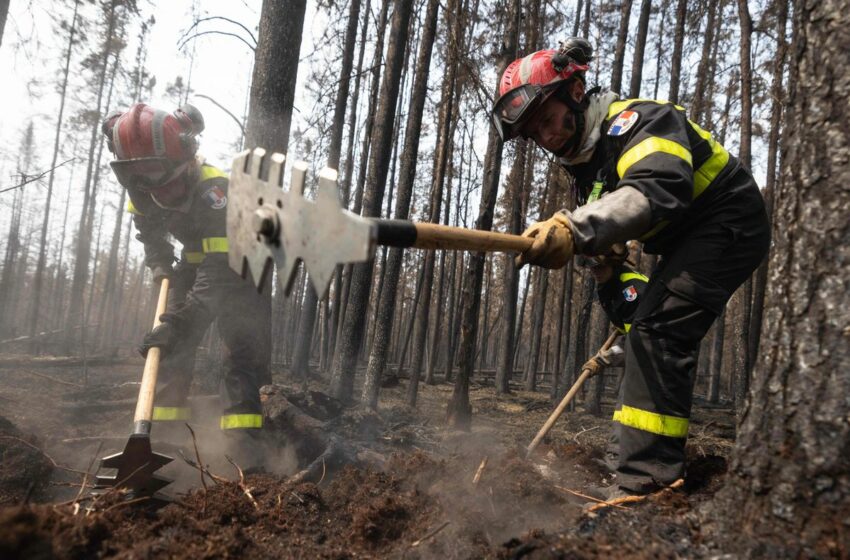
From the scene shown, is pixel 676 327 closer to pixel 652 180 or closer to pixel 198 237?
pixel 652 180

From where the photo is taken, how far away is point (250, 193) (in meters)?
2.03

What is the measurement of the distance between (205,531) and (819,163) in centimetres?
241

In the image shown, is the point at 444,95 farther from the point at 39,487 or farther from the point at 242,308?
the point at 39,487

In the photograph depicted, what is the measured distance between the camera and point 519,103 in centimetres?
267

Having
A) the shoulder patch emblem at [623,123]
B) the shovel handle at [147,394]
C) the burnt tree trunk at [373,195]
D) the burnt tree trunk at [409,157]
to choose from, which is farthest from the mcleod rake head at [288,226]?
the burnt tree trunk at [409,157]

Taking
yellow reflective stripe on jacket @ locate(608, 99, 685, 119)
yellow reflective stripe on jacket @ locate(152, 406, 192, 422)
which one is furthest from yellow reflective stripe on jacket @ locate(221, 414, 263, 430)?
yellow reflective stripe on jacket @ locate(608, 99, 685, 119)

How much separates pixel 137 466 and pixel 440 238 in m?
2.01

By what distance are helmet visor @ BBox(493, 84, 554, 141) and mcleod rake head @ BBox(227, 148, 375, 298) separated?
1.38 metres

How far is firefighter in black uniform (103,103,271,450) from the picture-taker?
3.61m

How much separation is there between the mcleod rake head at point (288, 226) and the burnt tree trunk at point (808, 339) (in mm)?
1306

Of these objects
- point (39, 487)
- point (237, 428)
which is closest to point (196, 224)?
point (237, 428)

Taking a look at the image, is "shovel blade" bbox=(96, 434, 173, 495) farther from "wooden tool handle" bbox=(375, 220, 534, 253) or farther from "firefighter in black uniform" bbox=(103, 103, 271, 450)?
"wooden tool handle" bbox=(375, 220, 534, 253)

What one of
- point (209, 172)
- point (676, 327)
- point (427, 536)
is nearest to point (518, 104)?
point (676, 327)

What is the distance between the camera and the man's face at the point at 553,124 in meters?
2.65
